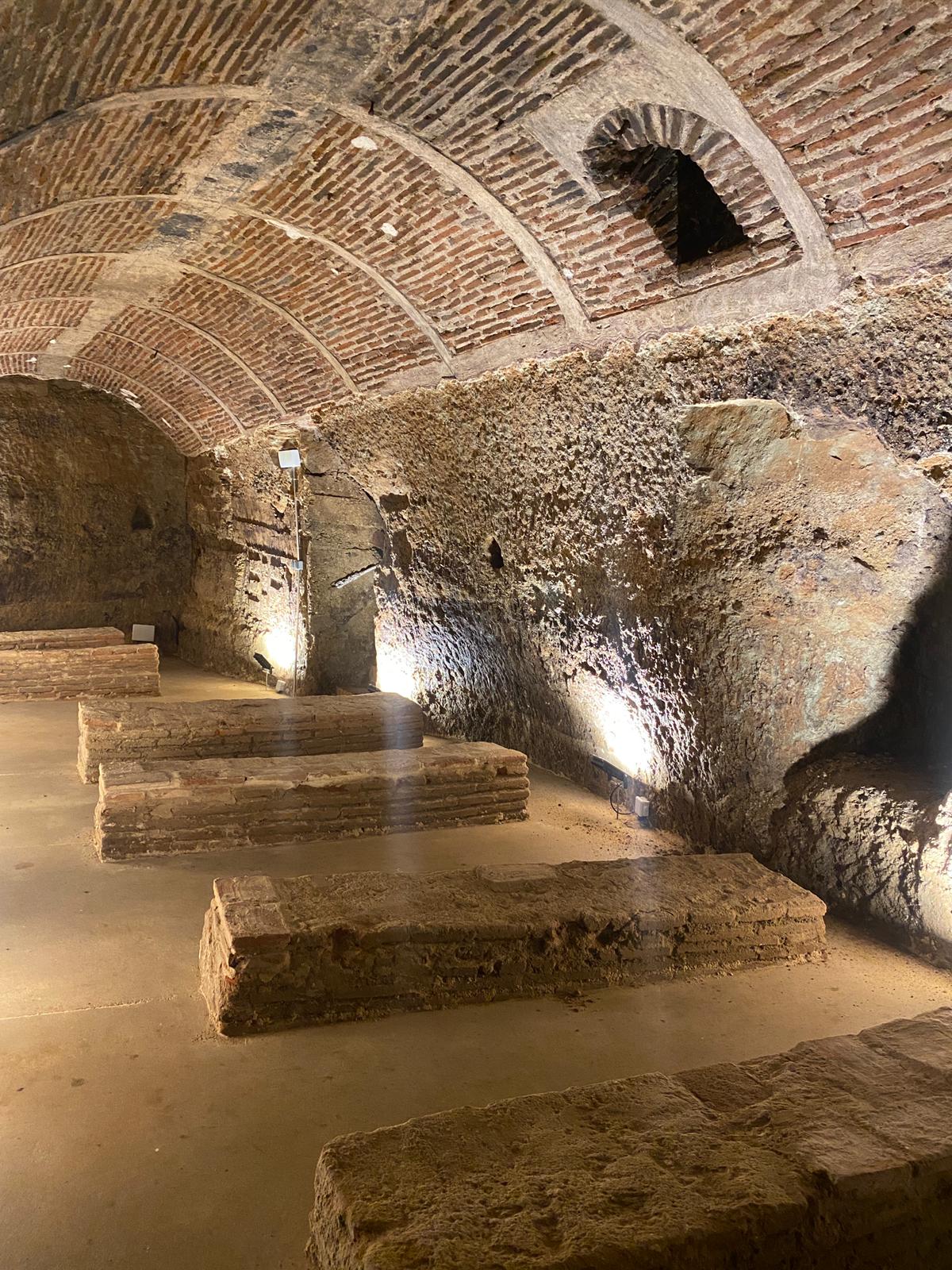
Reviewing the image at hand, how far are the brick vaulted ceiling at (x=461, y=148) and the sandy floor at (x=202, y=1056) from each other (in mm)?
3137

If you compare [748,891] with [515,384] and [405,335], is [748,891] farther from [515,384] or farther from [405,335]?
[405,335]

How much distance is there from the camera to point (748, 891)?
4.59m

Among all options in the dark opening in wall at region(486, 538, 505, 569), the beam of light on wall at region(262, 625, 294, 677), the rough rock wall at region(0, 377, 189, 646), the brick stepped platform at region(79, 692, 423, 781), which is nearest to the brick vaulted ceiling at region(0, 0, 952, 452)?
the dark opening in wall at region(486, 538, 505, 569)

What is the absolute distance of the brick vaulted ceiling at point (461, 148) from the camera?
386cm

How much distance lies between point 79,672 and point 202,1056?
792 cm

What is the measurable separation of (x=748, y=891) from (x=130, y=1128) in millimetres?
2754

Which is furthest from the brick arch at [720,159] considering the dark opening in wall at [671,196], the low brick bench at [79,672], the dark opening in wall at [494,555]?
the low brick bench at [79,672]

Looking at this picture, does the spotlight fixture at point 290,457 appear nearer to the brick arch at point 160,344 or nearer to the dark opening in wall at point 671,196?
the brick arch at point 160,344

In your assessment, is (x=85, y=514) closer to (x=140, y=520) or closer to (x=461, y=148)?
(x=140, y=520)

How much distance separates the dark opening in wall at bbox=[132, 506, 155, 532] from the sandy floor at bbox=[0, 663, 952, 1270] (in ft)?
31.0

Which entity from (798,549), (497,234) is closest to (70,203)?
(497,234)

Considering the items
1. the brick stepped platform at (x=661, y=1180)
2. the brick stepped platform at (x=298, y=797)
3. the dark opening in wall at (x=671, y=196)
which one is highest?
the dark opening in wall at (x=671, y=196)

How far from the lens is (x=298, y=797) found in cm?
620

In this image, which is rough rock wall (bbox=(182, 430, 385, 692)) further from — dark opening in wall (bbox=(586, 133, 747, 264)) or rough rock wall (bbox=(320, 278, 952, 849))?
dark opening in wall (bbox=(586, 133, 747, 264))
